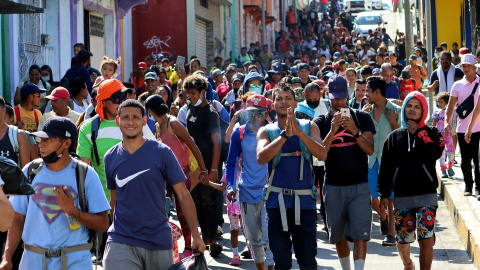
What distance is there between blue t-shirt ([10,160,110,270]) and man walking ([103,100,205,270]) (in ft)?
0.69

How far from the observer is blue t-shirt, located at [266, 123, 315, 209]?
21.5 feet

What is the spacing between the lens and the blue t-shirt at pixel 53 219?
16.8 feet

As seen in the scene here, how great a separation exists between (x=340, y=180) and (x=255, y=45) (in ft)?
88.3

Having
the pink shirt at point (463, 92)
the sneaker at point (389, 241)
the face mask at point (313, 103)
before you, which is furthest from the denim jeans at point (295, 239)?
the pink shirt at point (463, 92)

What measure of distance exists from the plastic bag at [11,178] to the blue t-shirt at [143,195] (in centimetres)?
153

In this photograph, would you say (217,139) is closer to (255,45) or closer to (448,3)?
(448,3)

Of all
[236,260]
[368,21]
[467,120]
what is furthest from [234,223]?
[368,21]

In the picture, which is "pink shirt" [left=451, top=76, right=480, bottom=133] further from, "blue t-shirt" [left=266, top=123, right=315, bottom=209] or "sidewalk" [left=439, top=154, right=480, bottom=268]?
"blue t-shirt" [left=266, top=123, right=315, bottom=209]

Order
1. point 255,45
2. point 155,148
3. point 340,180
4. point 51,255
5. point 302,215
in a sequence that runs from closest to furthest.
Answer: point 51,255 < point 155,148 < point 302,215 < point 340,180 < point 255,45

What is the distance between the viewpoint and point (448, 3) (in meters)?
27.7

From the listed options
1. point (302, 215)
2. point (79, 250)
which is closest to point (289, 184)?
point (302, 215)

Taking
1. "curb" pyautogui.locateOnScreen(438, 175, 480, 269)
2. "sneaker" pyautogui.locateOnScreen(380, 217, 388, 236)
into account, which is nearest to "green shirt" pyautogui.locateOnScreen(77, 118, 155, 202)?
"curb" pyautogui.locateOnScreen(438, 175, 480, 269)

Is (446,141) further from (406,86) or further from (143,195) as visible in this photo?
(143,195)

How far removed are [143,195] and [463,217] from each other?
5.23 meters
